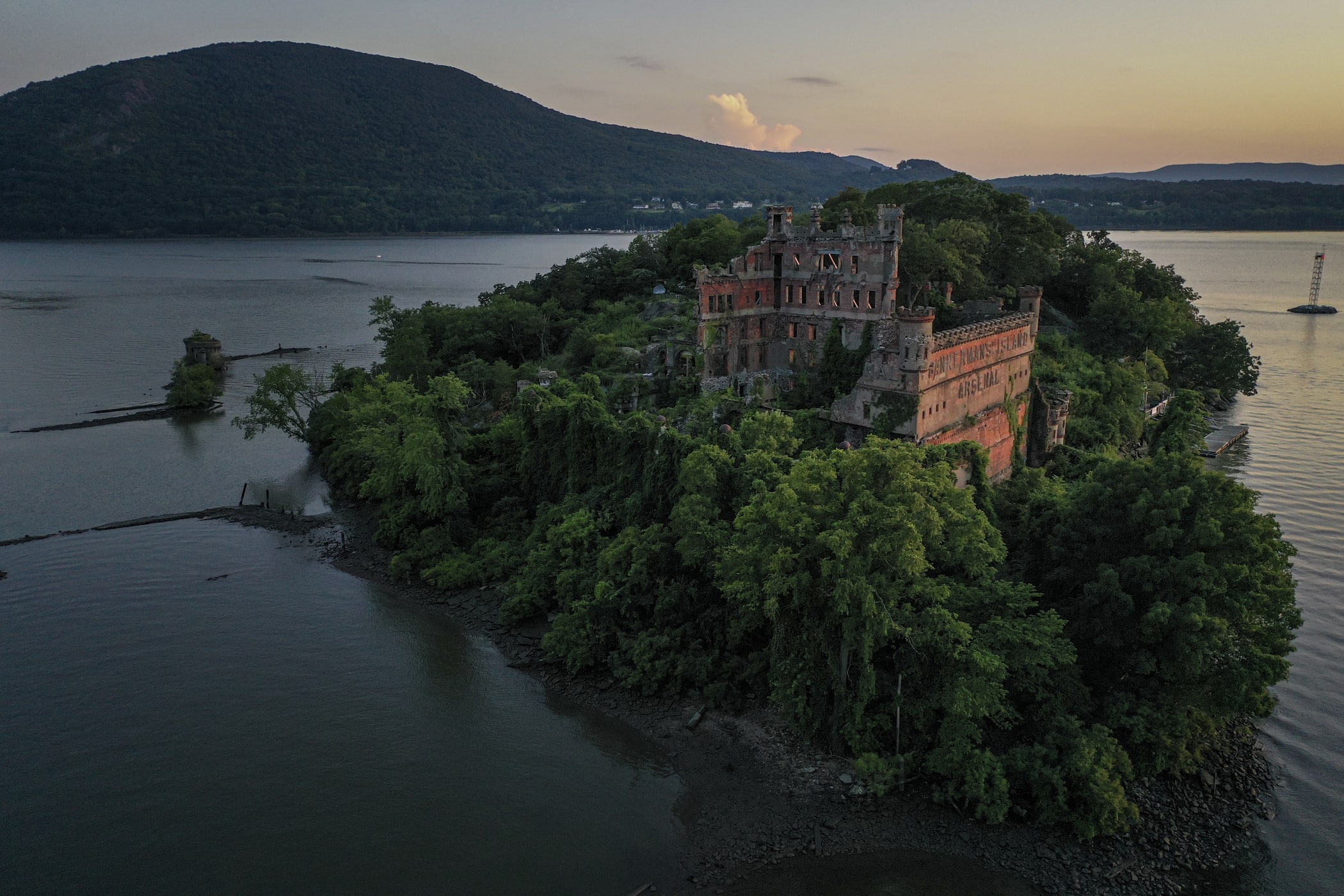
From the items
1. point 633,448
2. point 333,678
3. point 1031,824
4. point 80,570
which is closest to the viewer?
point 1031,824

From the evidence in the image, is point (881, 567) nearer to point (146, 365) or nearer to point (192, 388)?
point (192, 388)

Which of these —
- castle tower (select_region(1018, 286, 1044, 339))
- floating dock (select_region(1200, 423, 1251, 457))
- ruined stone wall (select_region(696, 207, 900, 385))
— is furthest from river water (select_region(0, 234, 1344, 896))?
ruined stone wall (select_region(696, 207, 900, 385))

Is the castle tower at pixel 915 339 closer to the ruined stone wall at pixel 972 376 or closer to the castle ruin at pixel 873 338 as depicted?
the castle ruin at pixel 873 338

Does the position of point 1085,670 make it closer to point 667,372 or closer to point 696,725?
point 696,725

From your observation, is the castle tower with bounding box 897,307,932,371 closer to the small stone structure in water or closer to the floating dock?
the floating dock

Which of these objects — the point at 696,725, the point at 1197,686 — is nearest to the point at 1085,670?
the point at 1197,686
